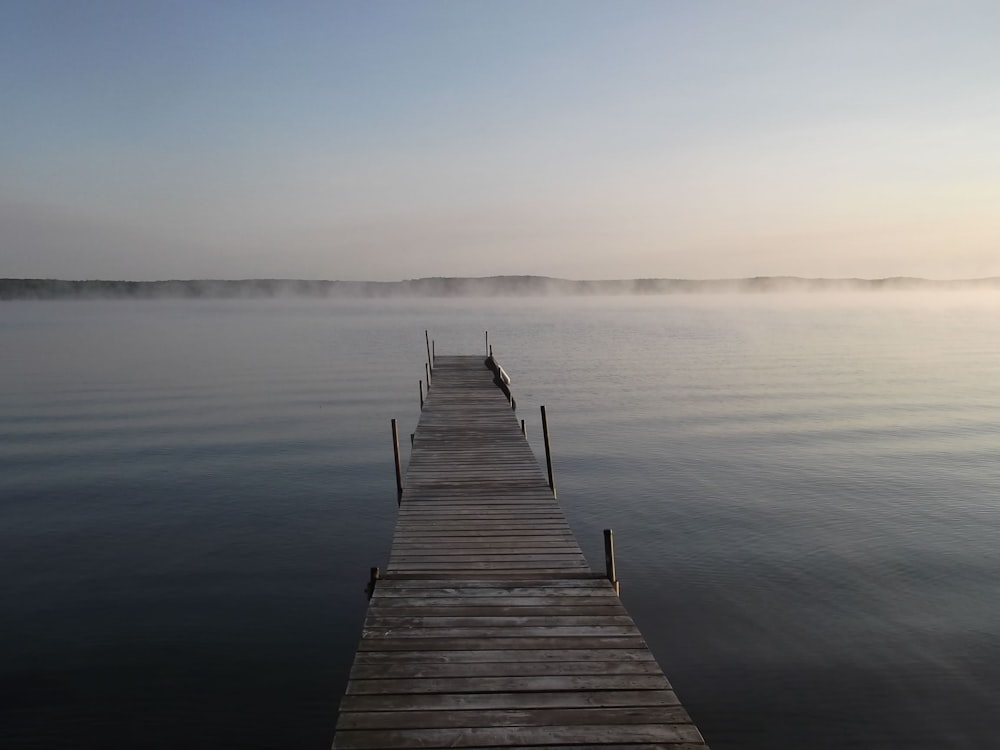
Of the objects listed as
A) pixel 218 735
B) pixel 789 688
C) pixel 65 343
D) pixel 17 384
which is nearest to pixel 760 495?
pixel 789 688

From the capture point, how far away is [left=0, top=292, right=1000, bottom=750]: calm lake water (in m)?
9.27

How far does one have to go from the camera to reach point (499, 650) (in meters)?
6.56

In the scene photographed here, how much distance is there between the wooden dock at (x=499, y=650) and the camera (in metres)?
5.35

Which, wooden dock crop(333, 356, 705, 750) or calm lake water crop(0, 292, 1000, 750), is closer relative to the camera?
wooden dock crop(333, 356, 705, 750)

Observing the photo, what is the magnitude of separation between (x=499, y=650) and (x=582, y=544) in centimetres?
911

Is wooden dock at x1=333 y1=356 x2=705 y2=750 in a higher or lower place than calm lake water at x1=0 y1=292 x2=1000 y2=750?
higher

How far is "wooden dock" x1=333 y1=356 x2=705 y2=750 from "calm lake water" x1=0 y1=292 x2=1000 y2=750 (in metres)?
2.61

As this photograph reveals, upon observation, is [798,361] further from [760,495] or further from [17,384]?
[17,384]

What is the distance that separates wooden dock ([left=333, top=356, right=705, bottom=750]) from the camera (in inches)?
211

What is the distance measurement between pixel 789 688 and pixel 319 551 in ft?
31.7

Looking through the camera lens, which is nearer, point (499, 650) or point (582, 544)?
point (499, 650)

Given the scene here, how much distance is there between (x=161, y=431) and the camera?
2600 cm

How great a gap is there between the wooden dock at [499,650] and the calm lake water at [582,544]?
8.55ft

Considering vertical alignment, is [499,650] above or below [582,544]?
above
